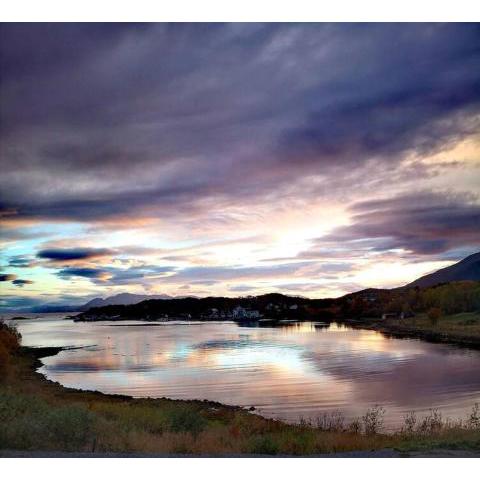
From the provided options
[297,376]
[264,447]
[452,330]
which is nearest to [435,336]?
[452,330]

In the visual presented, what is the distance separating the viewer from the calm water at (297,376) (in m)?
20.4

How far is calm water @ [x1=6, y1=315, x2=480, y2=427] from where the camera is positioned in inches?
803

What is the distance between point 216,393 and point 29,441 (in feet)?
53.3

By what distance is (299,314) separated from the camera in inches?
5659

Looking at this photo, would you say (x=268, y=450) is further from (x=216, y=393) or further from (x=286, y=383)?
(x=286, y=383)

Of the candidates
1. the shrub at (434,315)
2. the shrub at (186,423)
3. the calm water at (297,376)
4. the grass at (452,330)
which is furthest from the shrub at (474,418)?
the shrub at (434,315)

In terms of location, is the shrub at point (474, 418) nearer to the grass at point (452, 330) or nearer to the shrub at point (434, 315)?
the grass at point (452, 330)

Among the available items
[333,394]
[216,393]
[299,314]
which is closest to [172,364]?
[216,393]

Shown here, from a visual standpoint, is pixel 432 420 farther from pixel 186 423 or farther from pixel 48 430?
pixel 48 430

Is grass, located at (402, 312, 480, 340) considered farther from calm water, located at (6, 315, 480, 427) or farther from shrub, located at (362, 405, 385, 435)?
shrub, located at (362, 405, 385, 435)

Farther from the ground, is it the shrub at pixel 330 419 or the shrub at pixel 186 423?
the shrub at pixel 186 423

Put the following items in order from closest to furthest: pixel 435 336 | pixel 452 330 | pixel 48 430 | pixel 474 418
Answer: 1. pixel 48 430
2. pixel 474 418
3. pixel 435 336
4. pixel 452 330

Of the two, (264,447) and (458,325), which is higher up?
(264,447)

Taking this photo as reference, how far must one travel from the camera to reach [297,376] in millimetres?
28828
